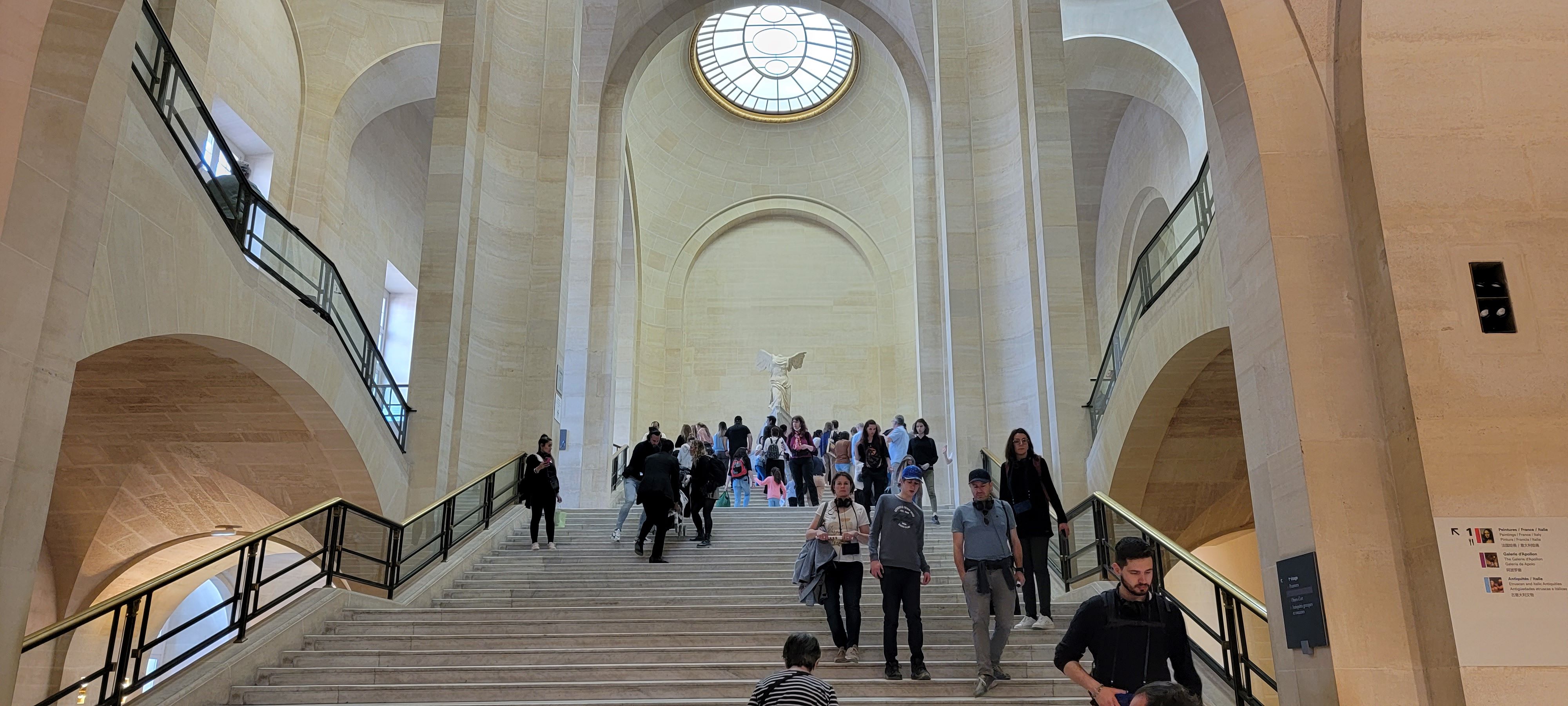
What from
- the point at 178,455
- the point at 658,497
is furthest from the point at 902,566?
the point at 178,455

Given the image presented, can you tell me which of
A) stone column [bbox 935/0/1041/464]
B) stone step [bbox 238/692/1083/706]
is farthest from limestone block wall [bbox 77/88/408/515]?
stone column [bbox 935/0/1041/464]

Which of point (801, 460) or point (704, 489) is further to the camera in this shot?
point (801, 460)

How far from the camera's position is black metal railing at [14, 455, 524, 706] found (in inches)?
252

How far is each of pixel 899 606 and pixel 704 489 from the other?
4.83 m

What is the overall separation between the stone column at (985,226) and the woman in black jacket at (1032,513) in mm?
5737

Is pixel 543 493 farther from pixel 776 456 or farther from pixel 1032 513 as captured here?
pixel 776 456

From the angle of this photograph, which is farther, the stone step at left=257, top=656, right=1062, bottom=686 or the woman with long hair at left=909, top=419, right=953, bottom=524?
the woman with long hair at left=909, top=419, right=953, bottom=524

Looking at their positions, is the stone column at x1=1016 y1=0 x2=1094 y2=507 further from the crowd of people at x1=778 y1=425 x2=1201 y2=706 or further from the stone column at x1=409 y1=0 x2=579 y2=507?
the stone column at x1=409 y1=0 x2=579 y2=507

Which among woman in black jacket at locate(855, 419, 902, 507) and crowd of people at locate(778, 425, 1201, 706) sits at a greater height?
woman in black jacket at locate(855, 419, 902, 507)

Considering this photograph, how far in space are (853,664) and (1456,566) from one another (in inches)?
157

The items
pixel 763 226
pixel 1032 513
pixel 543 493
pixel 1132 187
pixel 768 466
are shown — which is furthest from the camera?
pixel 763 226

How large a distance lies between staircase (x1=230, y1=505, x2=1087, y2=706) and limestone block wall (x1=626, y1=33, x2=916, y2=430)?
19.6 m

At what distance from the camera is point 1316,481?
4.86 metres

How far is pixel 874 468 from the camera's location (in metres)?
12.2
